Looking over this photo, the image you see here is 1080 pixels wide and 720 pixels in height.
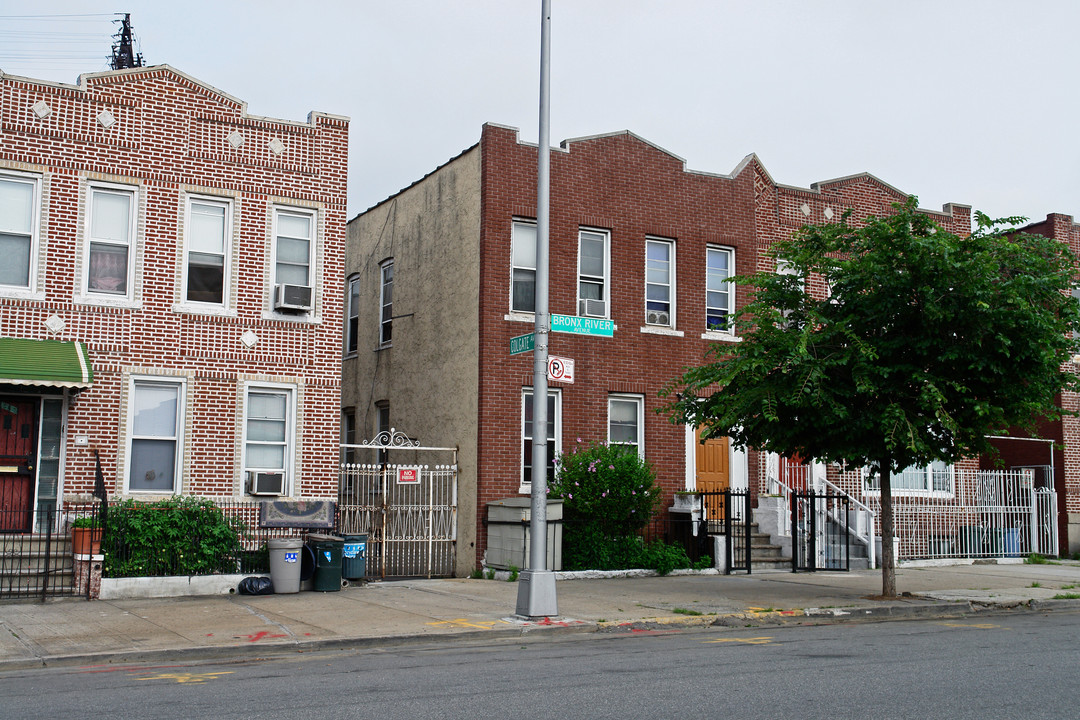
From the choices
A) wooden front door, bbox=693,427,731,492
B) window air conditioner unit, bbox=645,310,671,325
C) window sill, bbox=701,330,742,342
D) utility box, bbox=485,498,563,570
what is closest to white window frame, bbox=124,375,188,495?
utility box, bbox=485,498,563,570

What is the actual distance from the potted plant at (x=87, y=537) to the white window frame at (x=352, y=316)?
9996 millimetres

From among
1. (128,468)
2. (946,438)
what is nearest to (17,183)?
(128,468)

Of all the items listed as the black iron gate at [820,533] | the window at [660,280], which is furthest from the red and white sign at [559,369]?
the window at [660,280]

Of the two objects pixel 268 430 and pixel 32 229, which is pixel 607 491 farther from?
pixel 32 229

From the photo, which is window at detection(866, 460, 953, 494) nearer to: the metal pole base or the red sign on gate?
the red sign on gate

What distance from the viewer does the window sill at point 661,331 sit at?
68.0ft

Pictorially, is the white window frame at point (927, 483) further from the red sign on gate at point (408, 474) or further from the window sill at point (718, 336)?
the red sign on gate at point (408, 474)

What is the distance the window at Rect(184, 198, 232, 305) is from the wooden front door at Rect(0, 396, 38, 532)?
2.97 m

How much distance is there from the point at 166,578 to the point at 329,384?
4.22 meters

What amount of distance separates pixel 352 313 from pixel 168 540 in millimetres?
9977

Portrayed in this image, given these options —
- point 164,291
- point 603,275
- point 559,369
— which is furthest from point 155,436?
point 603,275

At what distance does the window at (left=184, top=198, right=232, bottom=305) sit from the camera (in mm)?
17312

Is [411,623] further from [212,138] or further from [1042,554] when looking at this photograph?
[1042,554]

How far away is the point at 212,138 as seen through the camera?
1752 centimetres
